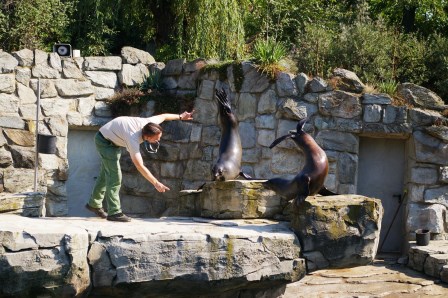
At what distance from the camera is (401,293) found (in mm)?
11125

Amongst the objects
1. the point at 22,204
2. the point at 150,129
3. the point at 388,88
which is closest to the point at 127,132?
the point at 150,129

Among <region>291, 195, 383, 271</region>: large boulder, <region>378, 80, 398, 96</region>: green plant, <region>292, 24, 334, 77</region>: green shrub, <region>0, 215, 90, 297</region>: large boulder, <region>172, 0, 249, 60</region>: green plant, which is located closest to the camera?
<region>0, 215, 90, 297</region>: large boulder

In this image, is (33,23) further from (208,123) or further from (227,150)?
(227,150)

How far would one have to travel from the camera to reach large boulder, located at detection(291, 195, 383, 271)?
29.1 feet

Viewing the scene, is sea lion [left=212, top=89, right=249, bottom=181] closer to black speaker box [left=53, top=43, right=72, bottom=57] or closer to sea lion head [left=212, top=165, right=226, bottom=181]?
sea lion head [left=212, top=165, right=226, bottom=181]

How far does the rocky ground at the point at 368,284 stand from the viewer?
36.3 ft

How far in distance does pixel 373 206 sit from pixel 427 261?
3.23m

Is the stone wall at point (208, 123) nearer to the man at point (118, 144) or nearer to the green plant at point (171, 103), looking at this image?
the green plant at point (171, 103)

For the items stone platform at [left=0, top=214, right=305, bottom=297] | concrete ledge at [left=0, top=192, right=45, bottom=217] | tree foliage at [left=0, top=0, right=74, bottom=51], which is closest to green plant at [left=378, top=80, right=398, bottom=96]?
stone platform at [left=0, top=214, right=305, bottom=297]

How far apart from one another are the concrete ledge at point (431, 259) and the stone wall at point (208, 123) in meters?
0.52

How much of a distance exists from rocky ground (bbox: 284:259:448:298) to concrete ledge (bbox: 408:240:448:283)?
0.30 ft

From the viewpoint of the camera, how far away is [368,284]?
1141 cm

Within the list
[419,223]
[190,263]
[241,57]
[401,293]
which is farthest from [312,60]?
[190,263]

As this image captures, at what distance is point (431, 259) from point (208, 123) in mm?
4225
